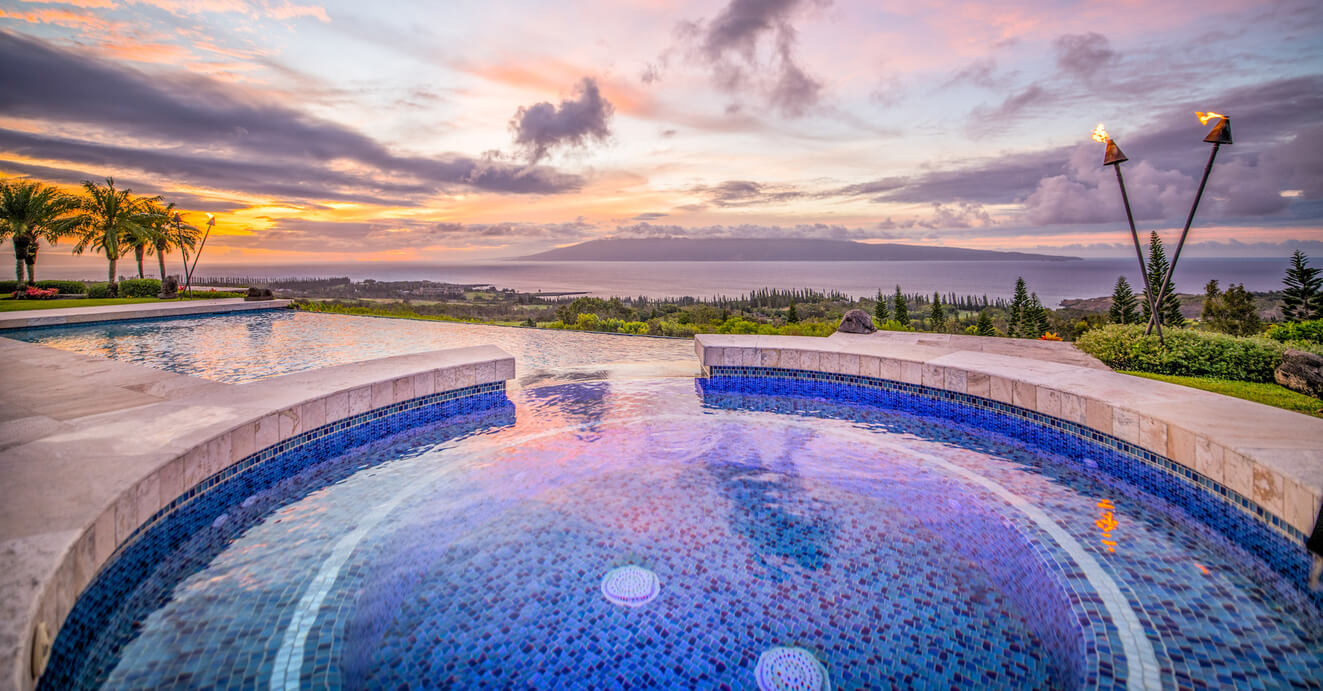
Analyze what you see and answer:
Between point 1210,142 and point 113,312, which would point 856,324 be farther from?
point 113,312

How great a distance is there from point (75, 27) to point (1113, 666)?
22.1 m

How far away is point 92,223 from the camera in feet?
66.6

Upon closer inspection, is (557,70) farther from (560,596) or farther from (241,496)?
(560,596)

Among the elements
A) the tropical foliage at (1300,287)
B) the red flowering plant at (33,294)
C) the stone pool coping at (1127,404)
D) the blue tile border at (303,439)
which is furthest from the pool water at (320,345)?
the tropical foliage at (1300,287)

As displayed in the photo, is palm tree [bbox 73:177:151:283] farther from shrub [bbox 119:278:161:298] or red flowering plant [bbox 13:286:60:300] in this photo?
red flowering plant [bbox 13:286:60:300]

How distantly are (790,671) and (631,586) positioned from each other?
0.94m

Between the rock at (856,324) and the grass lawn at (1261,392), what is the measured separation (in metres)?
4.16

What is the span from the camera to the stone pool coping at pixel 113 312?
1165cm

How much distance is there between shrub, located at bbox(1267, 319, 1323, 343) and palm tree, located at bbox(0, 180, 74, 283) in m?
31.6

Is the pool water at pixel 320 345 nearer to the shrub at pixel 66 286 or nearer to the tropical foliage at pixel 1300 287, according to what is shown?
the shrub at pixel 66 286

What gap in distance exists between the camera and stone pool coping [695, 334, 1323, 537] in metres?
3.30

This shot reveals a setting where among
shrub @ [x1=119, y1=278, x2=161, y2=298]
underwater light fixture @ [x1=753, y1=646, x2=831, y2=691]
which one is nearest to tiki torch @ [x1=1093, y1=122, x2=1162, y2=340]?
underwater light fixture @ [x1=753, y1=646, x2=831, y2=691]

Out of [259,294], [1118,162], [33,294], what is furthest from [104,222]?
[1118,162]

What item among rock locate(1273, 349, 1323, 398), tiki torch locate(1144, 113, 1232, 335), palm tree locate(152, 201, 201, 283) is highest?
palm tree locate(152, 201, 201, 283)
